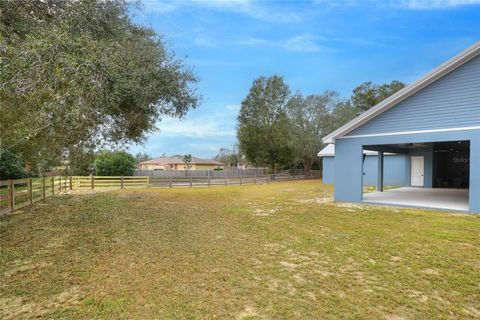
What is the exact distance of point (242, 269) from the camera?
4391 mm

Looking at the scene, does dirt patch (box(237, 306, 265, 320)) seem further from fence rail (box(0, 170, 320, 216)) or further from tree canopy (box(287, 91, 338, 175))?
tree canopy (box(287, 91, 338, 175))

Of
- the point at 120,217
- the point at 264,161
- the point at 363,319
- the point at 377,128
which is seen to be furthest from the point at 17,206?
the point at 264,161

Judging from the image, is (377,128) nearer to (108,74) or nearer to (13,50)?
(108,74)

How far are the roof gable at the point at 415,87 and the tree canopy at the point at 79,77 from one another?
632cm

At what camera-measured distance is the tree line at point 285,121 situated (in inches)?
1185

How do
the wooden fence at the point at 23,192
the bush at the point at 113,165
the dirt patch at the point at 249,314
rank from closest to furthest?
1. the dirt patch at the point at 249,314
2. the wooden fence at the point at 23,192
3. the bush at the point at 113,165

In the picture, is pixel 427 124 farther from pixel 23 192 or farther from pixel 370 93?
pixel 370 93

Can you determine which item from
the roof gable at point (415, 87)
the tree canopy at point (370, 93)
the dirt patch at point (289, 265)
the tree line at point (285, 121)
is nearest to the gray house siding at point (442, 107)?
the roof gable at point (415, 87)

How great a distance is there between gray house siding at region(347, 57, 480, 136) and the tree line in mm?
18675

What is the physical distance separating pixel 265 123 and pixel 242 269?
98.8 ft

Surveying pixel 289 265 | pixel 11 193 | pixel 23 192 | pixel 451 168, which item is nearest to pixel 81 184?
pixel 23 192

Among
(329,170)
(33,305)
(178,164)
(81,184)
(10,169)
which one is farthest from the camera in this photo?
(178,164)

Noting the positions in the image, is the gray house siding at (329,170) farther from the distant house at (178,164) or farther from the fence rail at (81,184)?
the distant house at (178,164)

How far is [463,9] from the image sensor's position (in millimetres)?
10977
